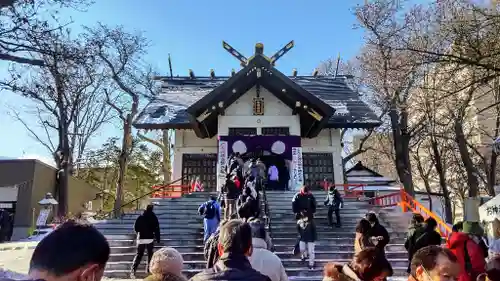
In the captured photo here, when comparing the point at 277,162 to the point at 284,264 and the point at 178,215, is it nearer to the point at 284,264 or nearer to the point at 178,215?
the point at 178,215

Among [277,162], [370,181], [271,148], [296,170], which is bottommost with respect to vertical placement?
[370,181]

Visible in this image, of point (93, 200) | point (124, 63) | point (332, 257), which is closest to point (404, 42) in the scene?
point (332, 257)

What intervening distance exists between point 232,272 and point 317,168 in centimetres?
1980

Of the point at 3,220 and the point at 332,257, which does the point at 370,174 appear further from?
the point at 3,220

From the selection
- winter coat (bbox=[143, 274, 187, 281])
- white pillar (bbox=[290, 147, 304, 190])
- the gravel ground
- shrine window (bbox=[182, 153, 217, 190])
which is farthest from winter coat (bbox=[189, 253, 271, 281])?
shrine window (bbox=[182, 153, 217, 190])

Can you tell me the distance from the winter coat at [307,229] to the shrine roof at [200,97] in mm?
12682

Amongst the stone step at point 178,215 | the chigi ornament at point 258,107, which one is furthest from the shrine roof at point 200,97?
the stone step at point 178,215

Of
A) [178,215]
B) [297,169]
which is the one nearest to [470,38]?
[178,215]

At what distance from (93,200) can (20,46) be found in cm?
2672

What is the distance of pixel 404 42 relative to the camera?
8.67m

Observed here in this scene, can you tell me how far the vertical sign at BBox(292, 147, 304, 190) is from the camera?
63.5 ft

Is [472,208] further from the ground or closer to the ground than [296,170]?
closer to the ground

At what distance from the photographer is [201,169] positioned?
21828 millimetres

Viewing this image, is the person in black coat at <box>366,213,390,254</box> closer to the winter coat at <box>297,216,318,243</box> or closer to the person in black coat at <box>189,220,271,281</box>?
the winter coat at <box>297,216,318,243</box>
